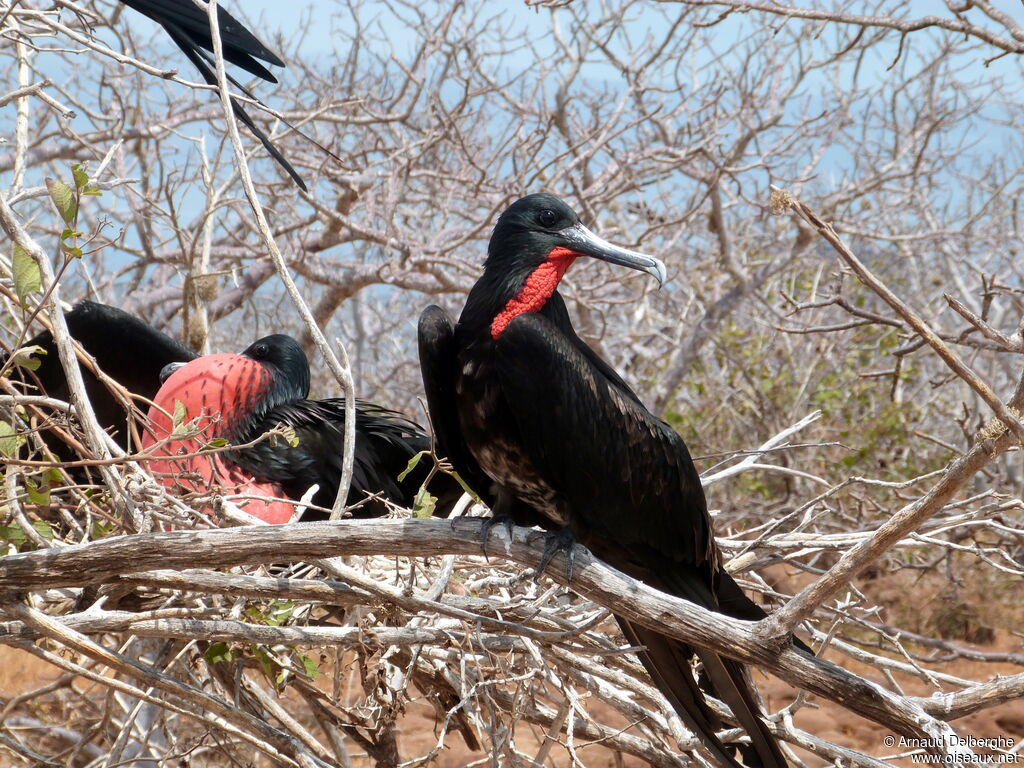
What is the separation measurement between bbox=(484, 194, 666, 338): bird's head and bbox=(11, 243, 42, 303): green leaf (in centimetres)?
72

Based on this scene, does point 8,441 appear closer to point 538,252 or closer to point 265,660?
point 265,660

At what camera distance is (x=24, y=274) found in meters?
1.49

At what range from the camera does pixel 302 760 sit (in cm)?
194

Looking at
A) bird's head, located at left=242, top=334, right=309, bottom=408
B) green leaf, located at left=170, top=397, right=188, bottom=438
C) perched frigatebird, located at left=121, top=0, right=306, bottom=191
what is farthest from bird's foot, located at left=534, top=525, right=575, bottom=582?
bird's head, located at left=242, top=334, right=309, bottom=408

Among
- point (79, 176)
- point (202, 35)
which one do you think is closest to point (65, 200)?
point (79, 176)

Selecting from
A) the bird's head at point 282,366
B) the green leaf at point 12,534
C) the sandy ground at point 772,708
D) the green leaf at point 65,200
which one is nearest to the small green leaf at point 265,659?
the green leaf at point 12,534

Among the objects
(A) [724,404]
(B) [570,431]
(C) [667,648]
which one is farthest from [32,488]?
(A) [724,404]

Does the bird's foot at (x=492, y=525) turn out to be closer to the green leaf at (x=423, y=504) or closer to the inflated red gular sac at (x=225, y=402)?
the green leaf at (x=423, y=504)

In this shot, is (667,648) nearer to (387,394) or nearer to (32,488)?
(32,488)

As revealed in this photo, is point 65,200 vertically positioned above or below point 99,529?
above

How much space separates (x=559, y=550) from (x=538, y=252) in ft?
1.81

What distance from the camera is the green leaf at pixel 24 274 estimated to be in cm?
149

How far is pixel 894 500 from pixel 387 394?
8.60ft

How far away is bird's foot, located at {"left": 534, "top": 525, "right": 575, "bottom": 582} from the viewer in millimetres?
1648
